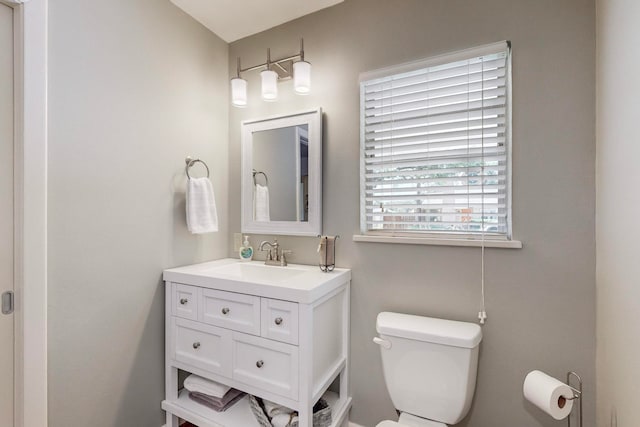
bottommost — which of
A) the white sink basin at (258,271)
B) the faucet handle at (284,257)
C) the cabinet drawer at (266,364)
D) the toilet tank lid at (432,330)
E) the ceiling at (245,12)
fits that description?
the cabinet drawer at (266,364)

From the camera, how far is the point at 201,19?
1914 millimetres

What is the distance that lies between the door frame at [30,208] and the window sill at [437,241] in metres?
1.43

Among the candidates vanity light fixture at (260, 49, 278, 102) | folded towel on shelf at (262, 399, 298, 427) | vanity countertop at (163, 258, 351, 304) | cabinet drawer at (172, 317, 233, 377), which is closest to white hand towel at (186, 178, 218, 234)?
vanity countertop at (163, 258, 351, 304)

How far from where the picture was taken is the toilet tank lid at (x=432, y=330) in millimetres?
1260

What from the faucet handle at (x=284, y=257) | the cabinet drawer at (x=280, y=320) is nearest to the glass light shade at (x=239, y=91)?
the faucet handle at (x=284, y=257)

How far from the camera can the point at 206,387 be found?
5.29 ft

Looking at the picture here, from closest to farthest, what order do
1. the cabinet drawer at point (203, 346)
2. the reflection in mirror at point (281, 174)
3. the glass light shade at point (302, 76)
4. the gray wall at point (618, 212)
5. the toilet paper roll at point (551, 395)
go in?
the gray wall at point (618, 212)
the toilet paper roll at point (551, 395)
the cabinet drawer at point (203, 346)
the glass light shade at point (302, 76)
the reflection in mirror at point (281, 174)

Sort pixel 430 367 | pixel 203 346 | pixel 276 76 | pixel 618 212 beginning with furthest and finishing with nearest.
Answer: pixel 276 76, pixel 203 346, pixel 430 367, pixel 618 212

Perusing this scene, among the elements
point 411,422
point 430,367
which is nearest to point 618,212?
point 430,367

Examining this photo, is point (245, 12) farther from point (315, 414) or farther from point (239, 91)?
point (315, 414)

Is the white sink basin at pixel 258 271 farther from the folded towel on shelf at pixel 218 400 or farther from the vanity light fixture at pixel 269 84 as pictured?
the vanity light fixture at pixel 269 84

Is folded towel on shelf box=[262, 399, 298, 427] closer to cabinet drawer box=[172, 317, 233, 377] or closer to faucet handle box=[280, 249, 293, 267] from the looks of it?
cabinet drawer box=[172, 317, 233, 377]

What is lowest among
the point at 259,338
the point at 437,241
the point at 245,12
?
the point at 259,338

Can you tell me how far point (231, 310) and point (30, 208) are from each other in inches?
35.9
